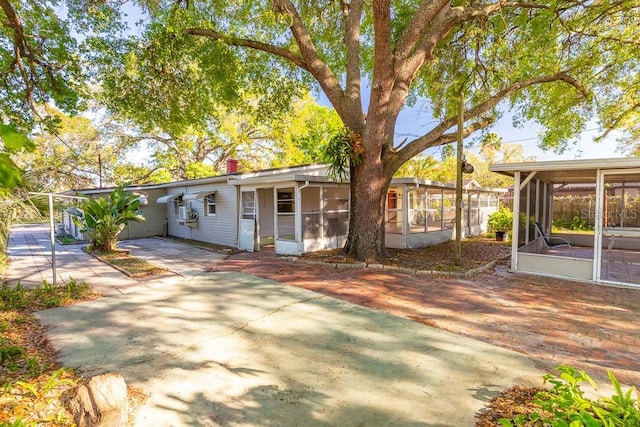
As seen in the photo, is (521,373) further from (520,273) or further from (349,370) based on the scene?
(520,273)

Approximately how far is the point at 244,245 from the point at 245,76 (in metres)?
5.98

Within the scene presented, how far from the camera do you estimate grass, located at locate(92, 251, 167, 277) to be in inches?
310

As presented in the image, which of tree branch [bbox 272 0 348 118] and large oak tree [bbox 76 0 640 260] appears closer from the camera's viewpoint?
tree branch [bbox 272 0 348 118]

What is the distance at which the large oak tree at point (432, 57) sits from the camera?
8.30 metres

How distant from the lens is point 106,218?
10.8 metres

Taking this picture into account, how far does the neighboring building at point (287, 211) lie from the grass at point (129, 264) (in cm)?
352

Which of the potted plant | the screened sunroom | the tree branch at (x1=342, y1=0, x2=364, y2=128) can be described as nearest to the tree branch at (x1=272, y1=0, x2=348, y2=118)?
the tree branch at (x1=342, y1=0, x2=364, y2=128)

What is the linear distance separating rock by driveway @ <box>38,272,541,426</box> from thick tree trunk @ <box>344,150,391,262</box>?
3.28 metres

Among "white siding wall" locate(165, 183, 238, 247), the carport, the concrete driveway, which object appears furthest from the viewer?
"white siding wall" locate(165, 183, 238, 247)

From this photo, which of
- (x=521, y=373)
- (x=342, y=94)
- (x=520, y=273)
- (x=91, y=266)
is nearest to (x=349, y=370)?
(x=521, y=373)

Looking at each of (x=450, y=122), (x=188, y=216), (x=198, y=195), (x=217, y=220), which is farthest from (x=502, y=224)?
(x=188, y=216)

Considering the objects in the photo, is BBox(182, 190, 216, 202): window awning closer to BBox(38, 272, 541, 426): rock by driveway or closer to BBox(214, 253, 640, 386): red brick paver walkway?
BBox(214, 253, 640, 386): red brick paver walkway

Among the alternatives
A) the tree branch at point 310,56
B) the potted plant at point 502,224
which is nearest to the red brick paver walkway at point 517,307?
the tree branch at point 310,56

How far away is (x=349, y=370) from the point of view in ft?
11.1
